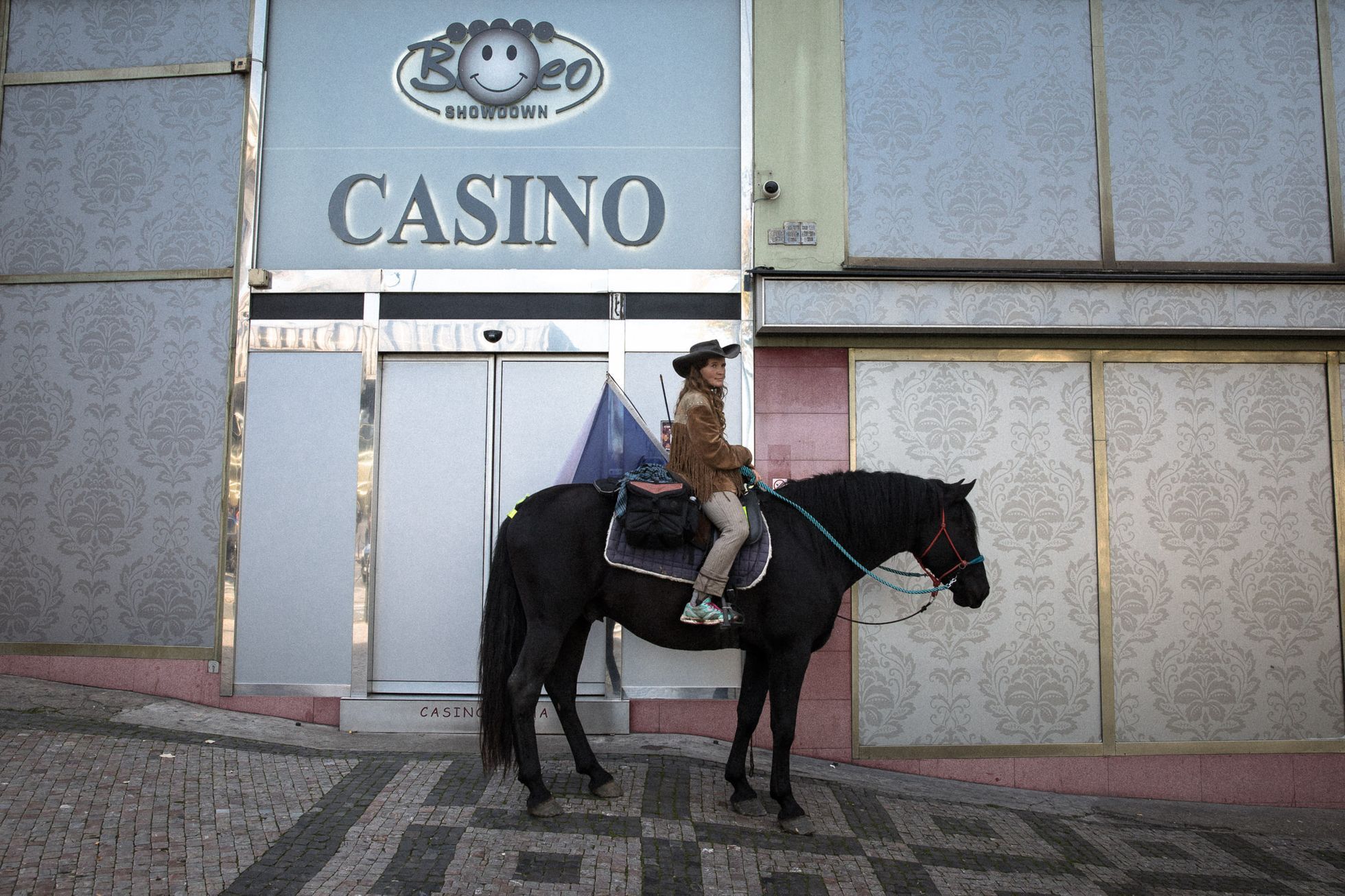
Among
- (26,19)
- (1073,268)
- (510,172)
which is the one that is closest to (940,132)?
(1073,268)

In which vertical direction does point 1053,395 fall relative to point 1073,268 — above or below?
below

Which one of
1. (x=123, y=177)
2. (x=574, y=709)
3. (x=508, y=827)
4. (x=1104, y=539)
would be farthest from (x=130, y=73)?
(x=1104, y=539)

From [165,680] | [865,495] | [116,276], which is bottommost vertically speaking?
[165,680]

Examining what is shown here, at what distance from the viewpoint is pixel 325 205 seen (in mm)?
6066

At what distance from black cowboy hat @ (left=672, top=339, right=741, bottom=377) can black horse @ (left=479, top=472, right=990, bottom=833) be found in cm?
86

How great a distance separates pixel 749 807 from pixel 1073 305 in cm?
411

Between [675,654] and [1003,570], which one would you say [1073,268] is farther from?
[675,654]

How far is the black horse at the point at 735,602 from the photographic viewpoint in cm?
435

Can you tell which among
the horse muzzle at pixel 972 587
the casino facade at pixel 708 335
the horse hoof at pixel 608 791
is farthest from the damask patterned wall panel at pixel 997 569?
the horse hoof at pixel 608 791

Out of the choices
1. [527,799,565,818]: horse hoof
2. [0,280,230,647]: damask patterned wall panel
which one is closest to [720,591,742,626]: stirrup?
[527,799,565,818]: horse hoof

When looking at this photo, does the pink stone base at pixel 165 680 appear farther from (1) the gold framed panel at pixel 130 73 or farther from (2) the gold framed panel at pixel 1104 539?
(1) the gold framed panel at pixel 130 73

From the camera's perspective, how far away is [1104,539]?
579 centimetres

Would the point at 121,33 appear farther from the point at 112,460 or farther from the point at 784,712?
the point at 784,712

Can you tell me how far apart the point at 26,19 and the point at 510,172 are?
4088 mm
